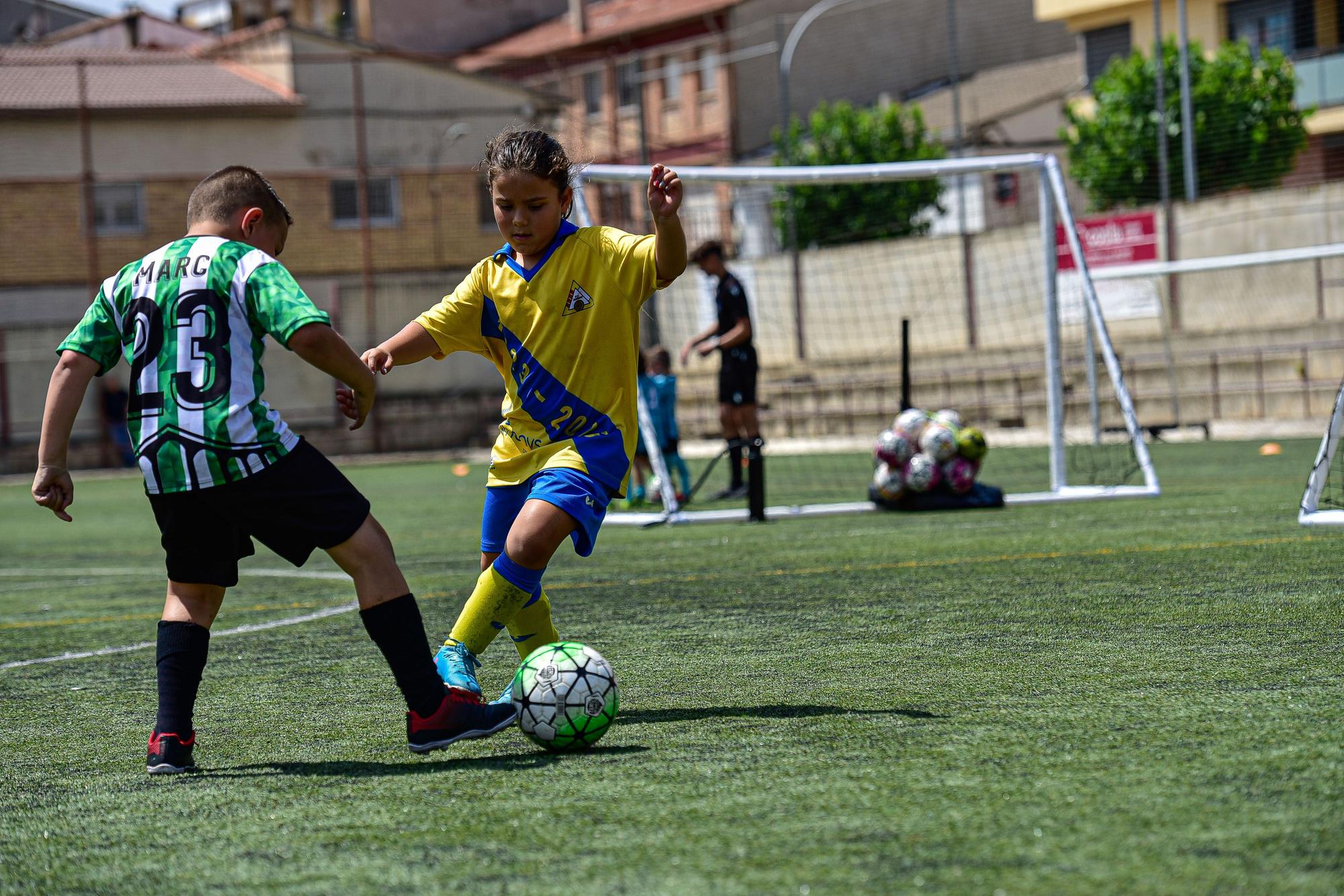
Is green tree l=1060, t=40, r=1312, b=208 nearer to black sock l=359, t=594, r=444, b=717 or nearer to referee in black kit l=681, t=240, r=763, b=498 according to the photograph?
referee in black kit l=681, t=240, r=763, b=498

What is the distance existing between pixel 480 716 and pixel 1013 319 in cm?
2004

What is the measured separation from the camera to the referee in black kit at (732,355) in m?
11.9

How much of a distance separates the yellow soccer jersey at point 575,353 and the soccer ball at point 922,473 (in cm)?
622

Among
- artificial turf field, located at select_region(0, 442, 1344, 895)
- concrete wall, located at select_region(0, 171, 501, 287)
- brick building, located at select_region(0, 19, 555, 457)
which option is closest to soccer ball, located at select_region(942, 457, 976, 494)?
artificial turf field, located at select_region(0, 442, 1344, 895)

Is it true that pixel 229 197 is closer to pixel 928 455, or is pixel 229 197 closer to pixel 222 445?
pixel 222 445

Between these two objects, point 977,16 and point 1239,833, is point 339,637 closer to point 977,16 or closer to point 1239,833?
point 1239,833

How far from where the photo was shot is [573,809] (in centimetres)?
302

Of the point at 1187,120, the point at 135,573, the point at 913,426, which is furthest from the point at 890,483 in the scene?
the point at 1187,120

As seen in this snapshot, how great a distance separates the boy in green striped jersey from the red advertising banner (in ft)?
66.6

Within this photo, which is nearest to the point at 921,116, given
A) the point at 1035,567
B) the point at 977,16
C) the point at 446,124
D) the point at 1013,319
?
the point at 977,16

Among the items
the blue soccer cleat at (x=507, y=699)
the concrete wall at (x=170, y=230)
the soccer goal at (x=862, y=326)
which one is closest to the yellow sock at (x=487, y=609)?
the blue soccer cleat at (x=507, y=699)

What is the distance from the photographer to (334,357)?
11.6ft

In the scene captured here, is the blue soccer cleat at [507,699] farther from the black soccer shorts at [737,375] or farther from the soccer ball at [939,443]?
the black soccer shorts at [737,375]

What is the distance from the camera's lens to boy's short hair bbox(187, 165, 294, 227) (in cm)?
382
